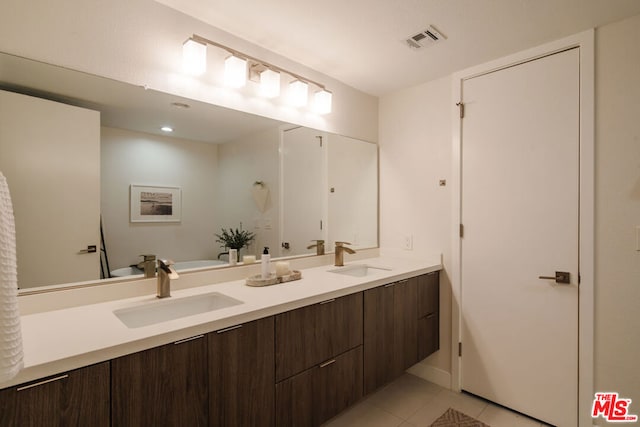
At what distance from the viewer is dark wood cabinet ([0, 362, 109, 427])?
83cm

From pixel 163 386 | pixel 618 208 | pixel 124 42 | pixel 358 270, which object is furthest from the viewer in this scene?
pixel 358 270

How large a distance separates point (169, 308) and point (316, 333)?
703mm

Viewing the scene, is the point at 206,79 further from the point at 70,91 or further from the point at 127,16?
the point at 70,91

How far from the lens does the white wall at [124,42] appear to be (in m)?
1.27

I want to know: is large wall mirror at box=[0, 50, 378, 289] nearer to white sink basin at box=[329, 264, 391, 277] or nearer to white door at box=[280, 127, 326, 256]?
white door at box=[280, 127, 326, 256]

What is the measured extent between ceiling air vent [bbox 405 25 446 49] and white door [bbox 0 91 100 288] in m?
1.75

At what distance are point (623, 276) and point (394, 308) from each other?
1238 millimetres

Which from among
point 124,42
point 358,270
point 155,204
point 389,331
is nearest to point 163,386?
point 155,204

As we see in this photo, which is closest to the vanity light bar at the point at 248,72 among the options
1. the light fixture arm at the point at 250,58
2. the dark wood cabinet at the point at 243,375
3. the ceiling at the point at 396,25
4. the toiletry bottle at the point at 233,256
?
the light fixture arm at the point at 250,58

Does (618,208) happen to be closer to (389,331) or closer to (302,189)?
(389,331)

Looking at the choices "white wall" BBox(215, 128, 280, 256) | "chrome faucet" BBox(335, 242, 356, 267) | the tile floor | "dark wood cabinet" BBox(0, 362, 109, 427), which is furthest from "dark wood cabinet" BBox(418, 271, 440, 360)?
"dark wood cabinet" BBox(0, 362, 109, 427)

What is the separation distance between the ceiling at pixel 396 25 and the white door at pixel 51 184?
793 mm

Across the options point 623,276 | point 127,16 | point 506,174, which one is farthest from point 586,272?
point 127,16

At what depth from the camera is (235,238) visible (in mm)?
1915
